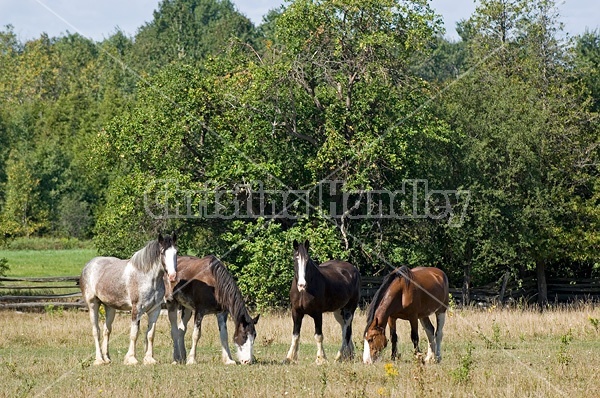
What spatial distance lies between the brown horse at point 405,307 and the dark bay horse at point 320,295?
1165mm

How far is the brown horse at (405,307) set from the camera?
1370 centimetres

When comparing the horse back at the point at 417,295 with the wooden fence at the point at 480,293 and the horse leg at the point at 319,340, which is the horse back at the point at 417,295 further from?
the wooden fence at the point at 480,293

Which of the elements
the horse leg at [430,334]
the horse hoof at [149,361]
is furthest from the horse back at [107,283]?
the horse leg at [430,334]

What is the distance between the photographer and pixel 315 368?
13297 mm

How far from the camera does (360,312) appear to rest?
24.3 meters

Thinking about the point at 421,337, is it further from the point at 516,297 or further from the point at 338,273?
the point at 516,297

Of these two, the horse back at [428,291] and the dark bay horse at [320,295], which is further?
the dark bay horse at [320,295]

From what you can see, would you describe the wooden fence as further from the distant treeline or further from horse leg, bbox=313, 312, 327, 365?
horse leg, bbox=313, 312, 327, 365

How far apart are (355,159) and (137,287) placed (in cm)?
1157

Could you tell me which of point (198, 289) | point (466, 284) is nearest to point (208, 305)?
point (198, 289)

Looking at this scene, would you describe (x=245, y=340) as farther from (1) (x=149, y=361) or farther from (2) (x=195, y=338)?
(1) (x=149, y=361)

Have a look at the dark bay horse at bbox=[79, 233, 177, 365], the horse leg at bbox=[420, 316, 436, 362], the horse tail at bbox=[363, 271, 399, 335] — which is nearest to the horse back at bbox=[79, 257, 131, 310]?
the dark bay horse at bbox=[79, 233, 177, 365]

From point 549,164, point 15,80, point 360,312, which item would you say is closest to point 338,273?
point 360,312

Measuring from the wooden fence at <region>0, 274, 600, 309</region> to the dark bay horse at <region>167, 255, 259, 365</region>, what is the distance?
1168 centimetres
